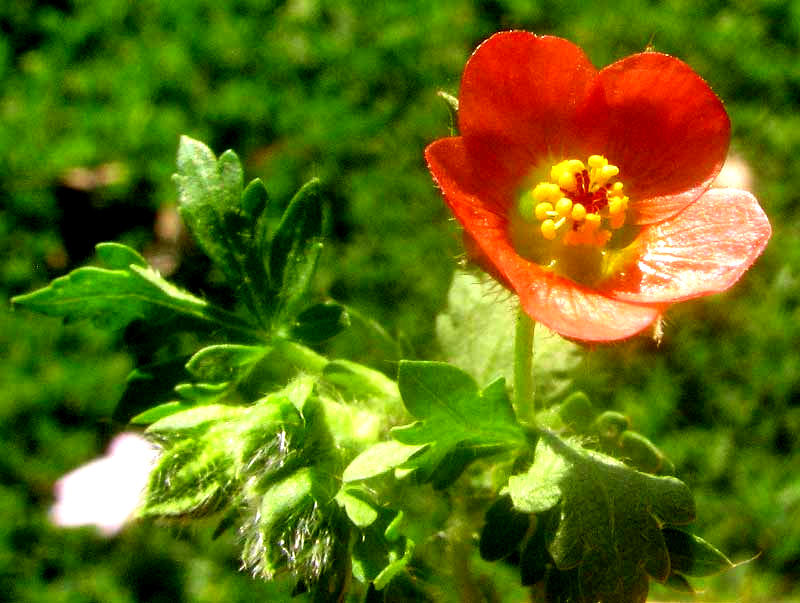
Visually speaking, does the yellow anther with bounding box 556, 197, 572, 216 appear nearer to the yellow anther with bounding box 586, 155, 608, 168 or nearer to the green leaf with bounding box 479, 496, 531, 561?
the yellow anther with bounding box 586, 155, 608, 168

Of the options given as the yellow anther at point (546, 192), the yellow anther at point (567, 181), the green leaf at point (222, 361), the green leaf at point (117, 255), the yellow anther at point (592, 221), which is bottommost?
the green leaf at point (222, 361)

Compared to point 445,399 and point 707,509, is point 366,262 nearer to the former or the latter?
point 707,509

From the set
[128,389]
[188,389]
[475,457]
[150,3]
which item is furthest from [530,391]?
[150,3]

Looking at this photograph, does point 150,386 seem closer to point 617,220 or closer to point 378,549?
point 378,549

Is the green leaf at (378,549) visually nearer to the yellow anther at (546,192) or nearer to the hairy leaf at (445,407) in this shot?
the hairy leaf at (445,407)

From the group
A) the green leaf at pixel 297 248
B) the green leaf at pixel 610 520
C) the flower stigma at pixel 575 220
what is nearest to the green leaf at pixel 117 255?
A: the green leaf at pixel 297 248

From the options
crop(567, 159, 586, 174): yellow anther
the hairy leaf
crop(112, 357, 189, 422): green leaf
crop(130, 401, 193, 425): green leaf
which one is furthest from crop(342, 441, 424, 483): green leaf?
crop(567, 159, 586, 174): yellow anther
